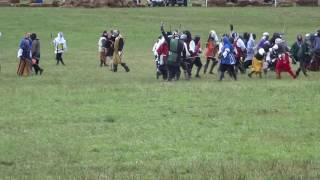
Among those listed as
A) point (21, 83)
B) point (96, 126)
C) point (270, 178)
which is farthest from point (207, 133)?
point (21, 83)

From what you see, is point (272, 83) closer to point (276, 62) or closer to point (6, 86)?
point (276, 62)

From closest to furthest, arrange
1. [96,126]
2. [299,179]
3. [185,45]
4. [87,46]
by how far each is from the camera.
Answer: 1. [299,179]
2. [96,126]
3. [185,45]
4. [87,46]

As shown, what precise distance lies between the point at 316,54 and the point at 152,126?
16.9 metres

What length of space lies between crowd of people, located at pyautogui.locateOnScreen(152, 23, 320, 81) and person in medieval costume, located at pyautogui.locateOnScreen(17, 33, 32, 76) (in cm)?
506

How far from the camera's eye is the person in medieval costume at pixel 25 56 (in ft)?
98.2

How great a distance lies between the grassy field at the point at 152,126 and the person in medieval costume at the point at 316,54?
282 centimetres

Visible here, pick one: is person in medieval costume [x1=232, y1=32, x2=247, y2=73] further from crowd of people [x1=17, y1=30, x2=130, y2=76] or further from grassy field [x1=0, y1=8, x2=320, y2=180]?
crowd of people [x1=17, y1=30, x2=130, y2=76]

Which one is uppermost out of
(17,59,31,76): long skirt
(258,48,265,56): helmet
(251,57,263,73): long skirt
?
(258,48,265,56): helmet

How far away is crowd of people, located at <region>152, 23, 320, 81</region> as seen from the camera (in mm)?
27453

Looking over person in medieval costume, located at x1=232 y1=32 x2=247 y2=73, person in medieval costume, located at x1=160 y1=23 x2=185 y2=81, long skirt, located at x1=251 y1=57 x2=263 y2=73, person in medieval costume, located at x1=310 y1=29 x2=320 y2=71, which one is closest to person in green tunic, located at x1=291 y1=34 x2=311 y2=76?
person in medieval costume, located at x1=310 y1=29 x2=320 y2=71

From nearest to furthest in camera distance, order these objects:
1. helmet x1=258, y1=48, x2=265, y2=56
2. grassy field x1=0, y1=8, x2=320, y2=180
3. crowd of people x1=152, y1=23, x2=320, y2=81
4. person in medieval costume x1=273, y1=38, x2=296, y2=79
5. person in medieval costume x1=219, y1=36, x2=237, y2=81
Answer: grassy field x1=0, y1=8, x2=320, y2=180, person in medieval costume x1=219, y1=36, x2=237, y2=81, crowd of people x1=152, y1=23, x2=320, y2=81, person in medieval costume x1=273, y1=38, x2=296, y2=79, helmet x1=258, y1=48, x2=265, y2=56

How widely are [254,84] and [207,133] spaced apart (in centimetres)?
1044

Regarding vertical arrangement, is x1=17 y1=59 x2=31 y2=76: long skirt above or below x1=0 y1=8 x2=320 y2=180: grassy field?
below

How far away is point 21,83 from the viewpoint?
88.4 feet
